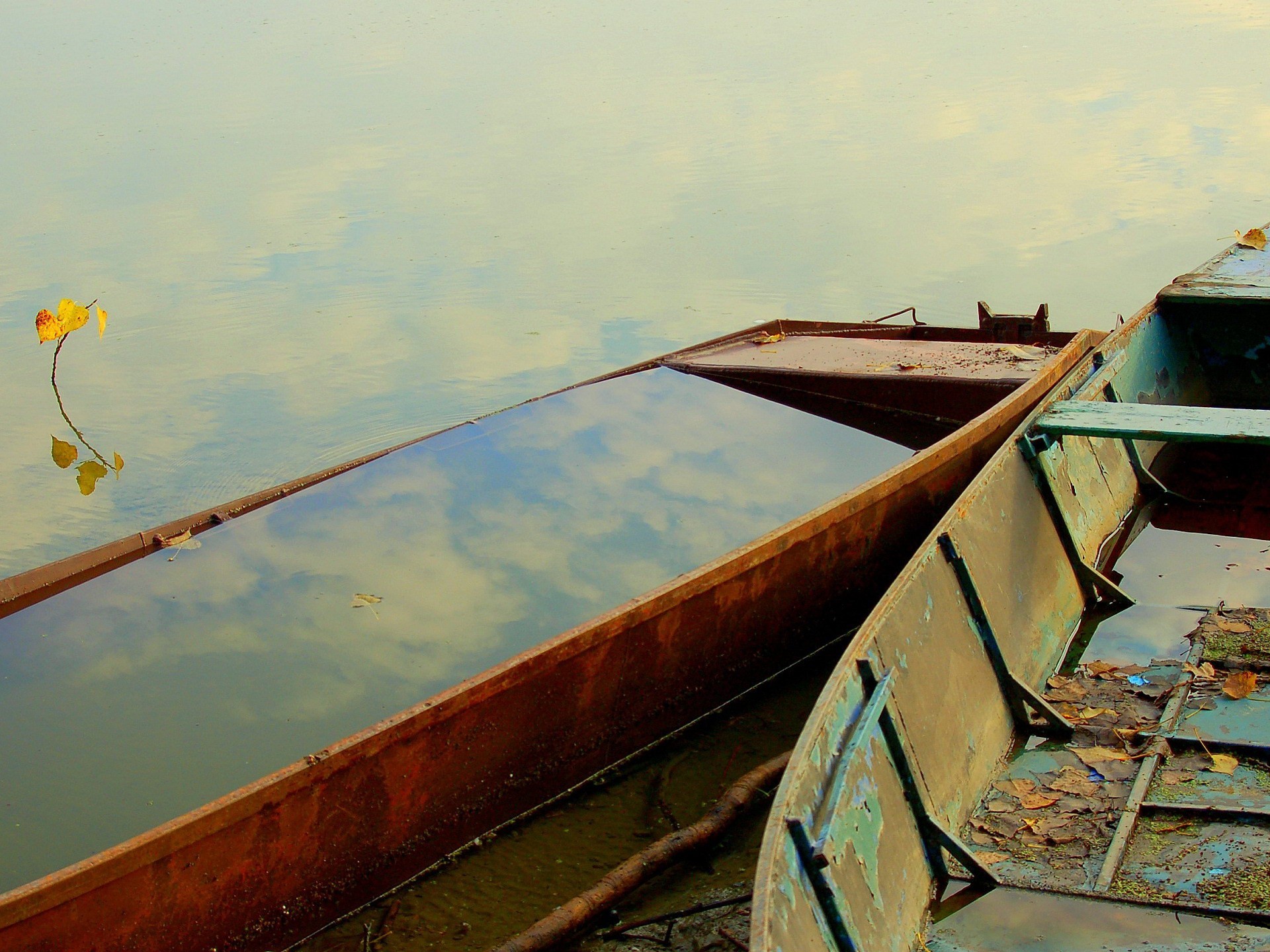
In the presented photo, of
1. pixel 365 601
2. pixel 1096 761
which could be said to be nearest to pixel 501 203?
pixel 365 601

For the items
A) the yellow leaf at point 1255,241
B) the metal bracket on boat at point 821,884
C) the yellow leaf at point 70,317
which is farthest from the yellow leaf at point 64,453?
the yellow leaf at point 1255,241

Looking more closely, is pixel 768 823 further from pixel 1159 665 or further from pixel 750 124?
pixel 750 124

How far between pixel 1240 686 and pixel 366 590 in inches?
164

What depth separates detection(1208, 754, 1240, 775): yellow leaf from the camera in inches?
164

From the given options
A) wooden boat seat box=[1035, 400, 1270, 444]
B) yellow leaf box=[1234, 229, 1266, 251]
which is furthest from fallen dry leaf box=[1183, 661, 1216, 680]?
yellow leaf box=[1234, 229, 1266, 251]

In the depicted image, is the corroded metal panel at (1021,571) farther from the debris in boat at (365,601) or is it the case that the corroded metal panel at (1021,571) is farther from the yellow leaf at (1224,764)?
the debris in boat at (365,601)

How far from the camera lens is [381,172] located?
44.9 feet

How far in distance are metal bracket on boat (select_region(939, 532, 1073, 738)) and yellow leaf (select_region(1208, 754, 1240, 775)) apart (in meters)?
0.51

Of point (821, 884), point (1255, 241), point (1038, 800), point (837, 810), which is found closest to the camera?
point (821, 884)

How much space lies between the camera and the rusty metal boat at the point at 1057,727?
3297mm

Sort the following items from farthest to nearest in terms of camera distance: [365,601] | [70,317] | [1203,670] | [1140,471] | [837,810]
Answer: [70,317] → [1140,471] → [365,601] → [1203,670] → [837,810]

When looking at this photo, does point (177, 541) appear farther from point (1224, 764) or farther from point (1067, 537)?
point (1224, 764)

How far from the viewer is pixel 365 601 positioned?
6090mm

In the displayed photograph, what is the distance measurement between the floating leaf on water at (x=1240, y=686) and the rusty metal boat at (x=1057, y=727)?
15 mm
